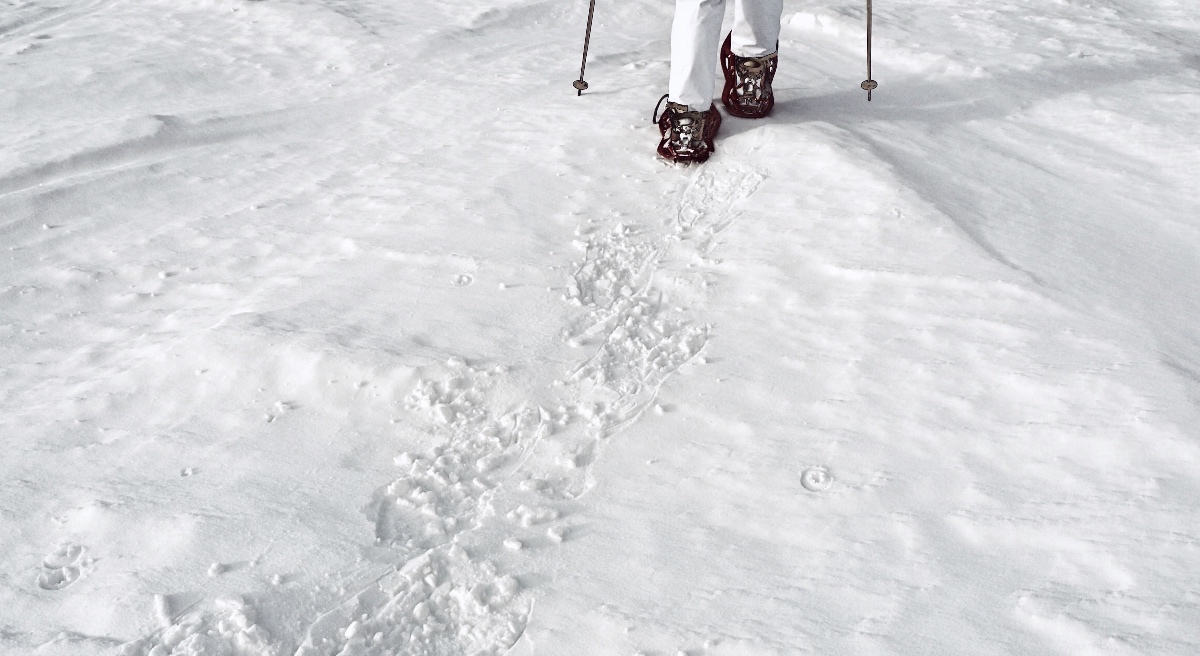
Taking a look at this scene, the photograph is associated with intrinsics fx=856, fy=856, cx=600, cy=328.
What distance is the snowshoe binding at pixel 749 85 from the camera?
4.21 metres

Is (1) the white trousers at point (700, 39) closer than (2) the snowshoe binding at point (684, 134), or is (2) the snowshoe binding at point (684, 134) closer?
(1) the white trousers at point (700, 39)

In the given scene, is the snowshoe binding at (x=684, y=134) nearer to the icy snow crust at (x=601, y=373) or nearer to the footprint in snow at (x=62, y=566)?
the icy snow crust at (x=601, y=373)

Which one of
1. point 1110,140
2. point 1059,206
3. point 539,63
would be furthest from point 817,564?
point 539,63

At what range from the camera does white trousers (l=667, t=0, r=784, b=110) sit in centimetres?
384

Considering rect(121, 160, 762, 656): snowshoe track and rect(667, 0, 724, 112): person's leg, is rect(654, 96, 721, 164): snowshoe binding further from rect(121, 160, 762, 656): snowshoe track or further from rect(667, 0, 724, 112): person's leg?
rect(121, 160, 762, 656): snowshoe track

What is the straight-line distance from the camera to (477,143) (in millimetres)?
4297

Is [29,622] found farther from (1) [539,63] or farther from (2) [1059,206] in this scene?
(1) [539,63]

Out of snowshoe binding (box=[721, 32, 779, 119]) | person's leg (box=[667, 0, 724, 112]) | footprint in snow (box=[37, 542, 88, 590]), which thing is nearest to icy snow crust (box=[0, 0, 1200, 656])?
footprint in snow (box=[37, 542, 88, 590])

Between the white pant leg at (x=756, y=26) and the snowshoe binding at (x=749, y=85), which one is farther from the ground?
the white pant leg at (x=756, y=26)

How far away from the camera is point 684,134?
398cm

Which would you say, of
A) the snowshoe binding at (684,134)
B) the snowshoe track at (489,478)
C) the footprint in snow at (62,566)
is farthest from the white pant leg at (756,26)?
the footprint in snow at (62,566)

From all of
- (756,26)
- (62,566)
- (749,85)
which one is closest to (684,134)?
(749,85)

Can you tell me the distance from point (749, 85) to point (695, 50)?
0.46 metres

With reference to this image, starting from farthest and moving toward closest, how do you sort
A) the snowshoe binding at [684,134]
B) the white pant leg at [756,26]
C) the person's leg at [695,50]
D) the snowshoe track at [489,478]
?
the white pant leg at [756,26], the snowshoe binding at [684,134], the person's leg at [695,50], the snowshoe track at [489,478]
